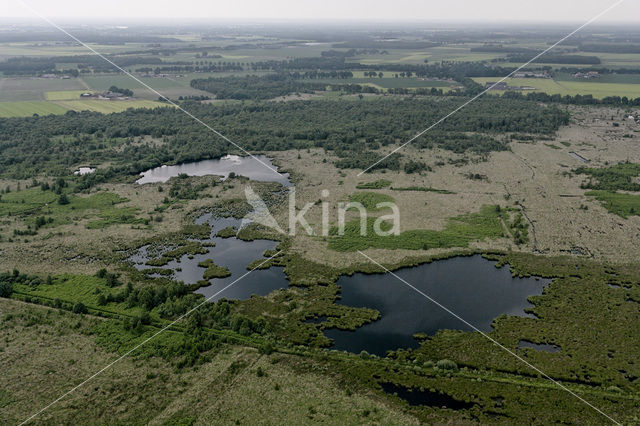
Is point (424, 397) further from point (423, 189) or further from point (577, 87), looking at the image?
point (577, 87)

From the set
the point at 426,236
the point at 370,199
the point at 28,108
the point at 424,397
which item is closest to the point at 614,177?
the point at 426,236

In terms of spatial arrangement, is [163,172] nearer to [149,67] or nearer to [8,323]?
[8,323]

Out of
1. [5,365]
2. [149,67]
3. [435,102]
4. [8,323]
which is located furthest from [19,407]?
[149,67]

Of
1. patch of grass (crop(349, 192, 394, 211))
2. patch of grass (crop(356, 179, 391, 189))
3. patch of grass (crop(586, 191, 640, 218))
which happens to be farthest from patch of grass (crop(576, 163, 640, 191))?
patch of grass (crop(349, 192, 394, 211))

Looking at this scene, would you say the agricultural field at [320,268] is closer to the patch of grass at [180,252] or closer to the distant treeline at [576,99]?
the patch of grass at [180,252]

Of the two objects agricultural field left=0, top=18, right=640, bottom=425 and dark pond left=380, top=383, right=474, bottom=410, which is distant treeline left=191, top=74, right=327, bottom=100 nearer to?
agricultural field left=0, top=18, right=640, bottom=425

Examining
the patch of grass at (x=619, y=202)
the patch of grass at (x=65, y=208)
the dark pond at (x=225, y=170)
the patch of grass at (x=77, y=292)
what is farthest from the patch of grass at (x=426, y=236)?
the patch of grass at (x=65, y=208)

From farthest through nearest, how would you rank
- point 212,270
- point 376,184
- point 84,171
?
point 84,171, point 376,184, point 212,270
